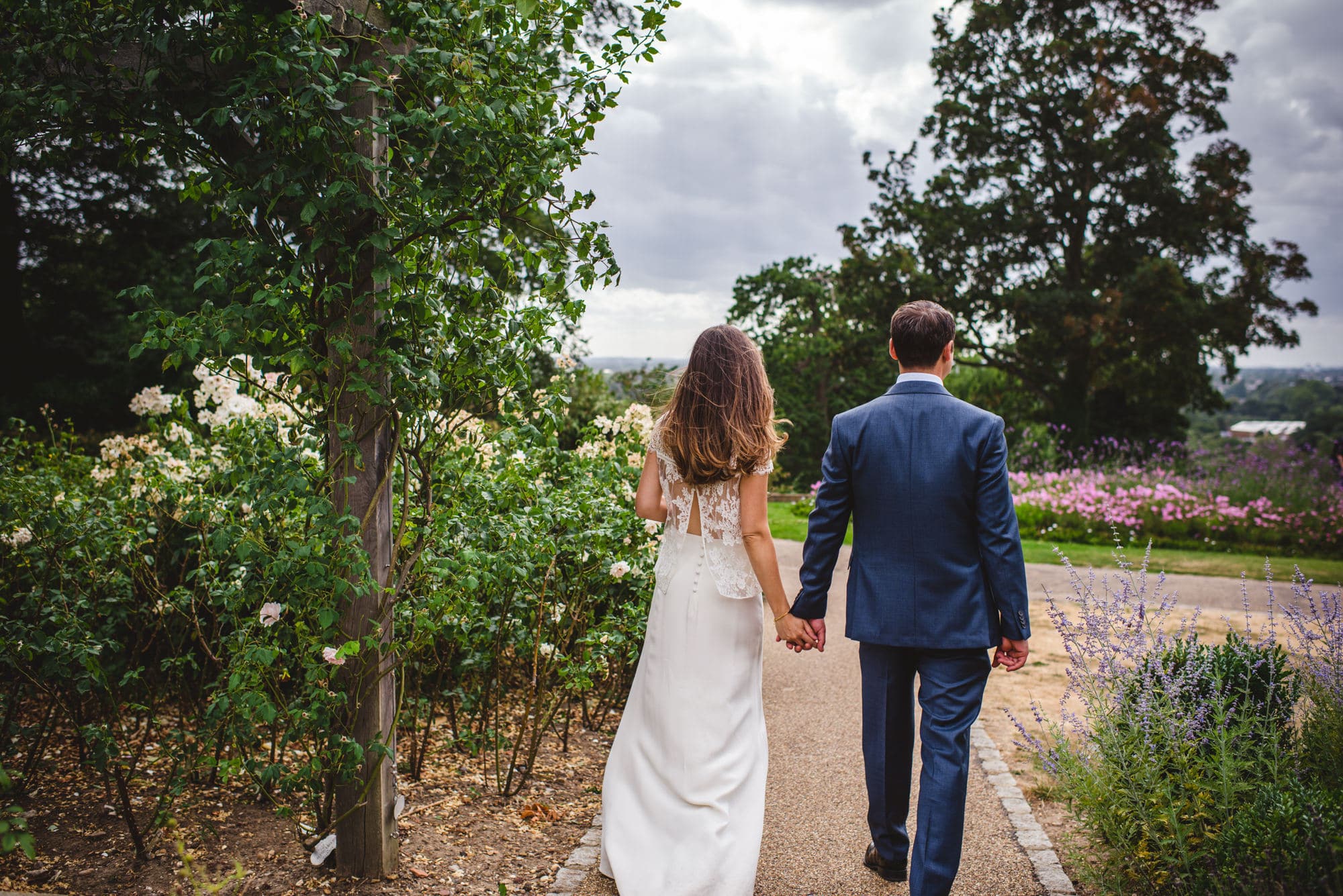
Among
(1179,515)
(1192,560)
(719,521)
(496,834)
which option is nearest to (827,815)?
(496,834)

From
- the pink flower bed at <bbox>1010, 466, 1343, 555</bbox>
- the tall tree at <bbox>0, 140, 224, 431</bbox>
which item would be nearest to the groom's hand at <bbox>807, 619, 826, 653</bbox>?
the pink flower bed at <bbox>1010, 466, 1343, 555</bbox>

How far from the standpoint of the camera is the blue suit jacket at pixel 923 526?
2.61 m

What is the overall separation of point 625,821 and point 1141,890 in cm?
170

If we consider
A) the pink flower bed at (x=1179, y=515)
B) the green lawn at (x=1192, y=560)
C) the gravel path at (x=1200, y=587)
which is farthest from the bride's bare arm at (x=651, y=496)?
the pink flower bed at (x=1179, y=515)

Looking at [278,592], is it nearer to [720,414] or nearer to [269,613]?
[269,613]

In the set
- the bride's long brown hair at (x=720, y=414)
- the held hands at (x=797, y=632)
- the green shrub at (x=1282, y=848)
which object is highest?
the bride's long brown hair at (x=720, y=414)

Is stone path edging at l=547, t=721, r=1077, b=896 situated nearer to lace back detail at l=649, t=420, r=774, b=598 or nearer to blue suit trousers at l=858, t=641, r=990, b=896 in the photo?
blue suit trousers at l=858, t=641, r=990, b=896

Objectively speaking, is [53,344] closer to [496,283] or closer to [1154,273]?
[496,283]

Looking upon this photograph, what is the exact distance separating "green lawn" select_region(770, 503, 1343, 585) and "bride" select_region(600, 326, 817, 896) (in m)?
5.64

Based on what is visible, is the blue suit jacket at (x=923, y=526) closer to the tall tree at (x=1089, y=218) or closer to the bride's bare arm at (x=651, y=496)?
the bride's bare arm at (x=651, y=496)

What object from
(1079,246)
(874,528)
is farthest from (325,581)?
(1079,246)

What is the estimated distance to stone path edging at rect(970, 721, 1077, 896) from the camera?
9.55 ft

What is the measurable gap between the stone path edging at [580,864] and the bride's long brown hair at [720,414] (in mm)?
1387

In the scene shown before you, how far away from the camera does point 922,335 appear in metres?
2.76
